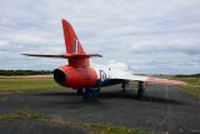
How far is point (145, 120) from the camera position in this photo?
59.9ft

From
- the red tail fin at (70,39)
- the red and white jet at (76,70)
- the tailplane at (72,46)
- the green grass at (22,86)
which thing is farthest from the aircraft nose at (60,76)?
the green grass at (22,86)

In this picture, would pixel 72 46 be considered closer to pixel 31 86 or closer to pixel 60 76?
pixel 60 76

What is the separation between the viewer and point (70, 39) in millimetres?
28297

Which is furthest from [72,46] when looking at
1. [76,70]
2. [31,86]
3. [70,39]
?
[31,86]

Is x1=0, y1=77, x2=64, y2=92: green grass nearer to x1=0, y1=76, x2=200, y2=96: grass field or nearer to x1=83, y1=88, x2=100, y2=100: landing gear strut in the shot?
x1=0, y1=76, x2=200, y2=96: grass field

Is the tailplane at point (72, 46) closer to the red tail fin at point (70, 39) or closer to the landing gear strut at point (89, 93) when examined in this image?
the red tail fin at point (70, 39)

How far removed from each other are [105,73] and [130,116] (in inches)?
524

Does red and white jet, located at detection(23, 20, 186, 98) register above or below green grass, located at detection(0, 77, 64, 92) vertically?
above

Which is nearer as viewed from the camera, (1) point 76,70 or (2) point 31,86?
(1) point 76,70

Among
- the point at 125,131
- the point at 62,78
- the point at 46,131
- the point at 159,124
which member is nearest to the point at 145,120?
the point at 159,124

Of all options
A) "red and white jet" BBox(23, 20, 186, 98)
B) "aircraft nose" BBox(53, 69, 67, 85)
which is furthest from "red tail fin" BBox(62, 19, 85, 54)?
"aircraft nose" BBox(53, 69, 67, 85)

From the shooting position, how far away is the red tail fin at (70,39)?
28.2 m

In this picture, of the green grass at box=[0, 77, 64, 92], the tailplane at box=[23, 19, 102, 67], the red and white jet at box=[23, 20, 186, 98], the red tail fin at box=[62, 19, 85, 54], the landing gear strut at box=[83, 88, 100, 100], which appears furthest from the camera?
the green grass at box=[0, 77, 64, 92]

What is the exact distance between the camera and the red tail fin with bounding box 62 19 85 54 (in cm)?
2816
